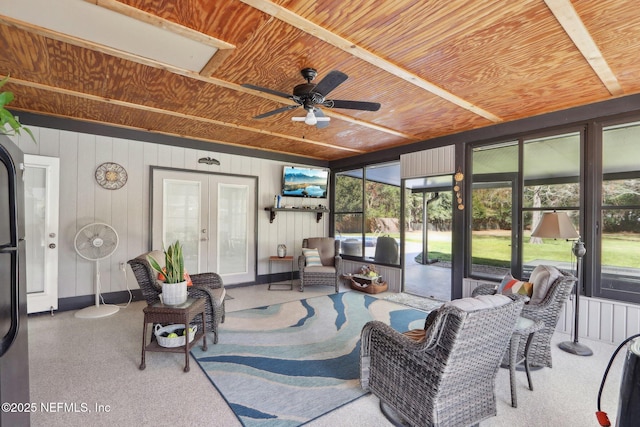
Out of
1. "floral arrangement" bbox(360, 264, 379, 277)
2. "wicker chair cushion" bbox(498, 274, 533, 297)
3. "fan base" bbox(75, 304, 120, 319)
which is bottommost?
"fan base" bbox(75, 304, 120, 319)

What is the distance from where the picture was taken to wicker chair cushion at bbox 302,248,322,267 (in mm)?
5445

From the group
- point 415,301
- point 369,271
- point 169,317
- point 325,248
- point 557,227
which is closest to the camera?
point 169,317

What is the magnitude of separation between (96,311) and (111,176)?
193 cm

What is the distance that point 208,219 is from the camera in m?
5.24

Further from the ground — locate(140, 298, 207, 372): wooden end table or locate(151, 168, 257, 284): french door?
locate(151, 168, 257, 284): french door

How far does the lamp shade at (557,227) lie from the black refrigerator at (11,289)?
3.98 m

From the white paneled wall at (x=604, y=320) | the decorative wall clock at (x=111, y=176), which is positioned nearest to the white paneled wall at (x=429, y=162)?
the white paneled wall at (x=604, y=320)

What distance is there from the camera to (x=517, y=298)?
1845mm

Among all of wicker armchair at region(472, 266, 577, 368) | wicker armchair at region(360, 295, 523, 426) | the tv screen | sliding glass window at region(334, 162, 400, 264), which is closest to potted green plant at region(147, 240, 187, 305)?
wicker armchair at region(360, 295, 523, 426)

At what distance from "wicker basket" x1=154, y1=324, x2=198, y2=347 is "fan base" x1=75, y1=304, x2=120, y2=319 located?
61.9 inches

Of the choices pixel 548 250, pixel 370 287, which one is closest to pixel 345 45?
pixel 548 250

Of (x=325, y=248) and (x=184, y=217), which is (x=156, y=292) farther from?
(x=325, y=248)

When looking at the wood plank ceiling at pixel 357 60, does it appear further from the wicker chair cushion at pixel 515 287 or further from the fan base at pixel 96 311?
the fan base at pixel 96 311

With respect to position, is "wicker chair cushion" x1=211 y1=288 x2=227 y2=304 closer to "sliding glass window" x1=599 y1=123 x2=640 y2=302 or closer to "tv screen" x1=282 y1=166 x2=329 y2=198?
"tv screen" x1=282 y1=166 x2=329 y2=198
